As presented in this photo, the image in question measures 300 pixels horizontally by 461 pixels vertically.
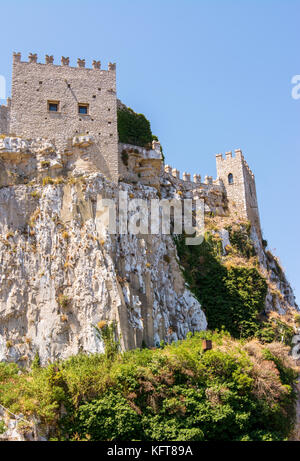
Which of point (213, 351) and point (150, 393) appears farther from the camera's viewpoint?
point (213, 351)

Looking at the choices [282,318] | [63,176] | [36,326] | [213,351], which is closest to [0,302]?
[36,326]

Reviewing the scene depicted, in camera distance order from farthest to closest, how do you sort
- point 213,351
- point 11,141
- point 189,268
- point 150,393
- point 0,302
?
point 189,268 → point 11,141 → point 0,302 → point 213,351 → point 150,393

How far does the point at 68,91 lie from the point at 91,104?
4.57 ft

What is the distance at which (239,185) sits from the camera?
4481cm

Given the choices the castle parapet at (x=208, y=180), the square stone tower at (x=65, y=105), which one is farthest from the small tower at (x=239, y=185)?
the square stone tower at (x=65, y=105)

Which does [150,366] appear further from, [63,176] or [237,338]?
[63,176]

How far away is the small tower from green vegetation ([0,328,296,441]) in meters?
15.0

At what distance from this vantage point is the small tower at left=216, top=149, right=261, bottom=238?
145 feet

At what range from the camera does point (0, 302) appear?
103 ft

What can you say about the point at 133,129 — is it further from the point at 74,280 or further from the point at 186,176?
the point at 74,280

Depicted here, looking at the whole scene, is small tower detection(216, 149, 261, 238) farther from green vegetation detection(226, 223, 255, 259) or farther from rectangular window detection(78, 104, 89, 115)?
rectangular window detection(78, 104, 89, 115)

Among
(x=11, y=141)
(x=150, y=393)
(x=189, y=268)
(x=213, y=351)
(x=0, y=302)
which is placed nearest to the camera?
(x=150, y=393)

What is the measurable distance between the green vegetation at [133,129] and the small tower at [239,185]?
25.7 feet

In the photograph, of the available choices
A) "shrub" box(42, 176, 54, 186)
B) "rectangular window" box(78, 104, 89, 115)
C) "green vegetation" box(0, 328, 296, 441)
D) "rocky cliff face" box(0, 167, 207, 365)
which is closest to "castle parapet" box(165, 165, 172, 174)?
"rocky cliff face" box(0, 167, 207, 365)
